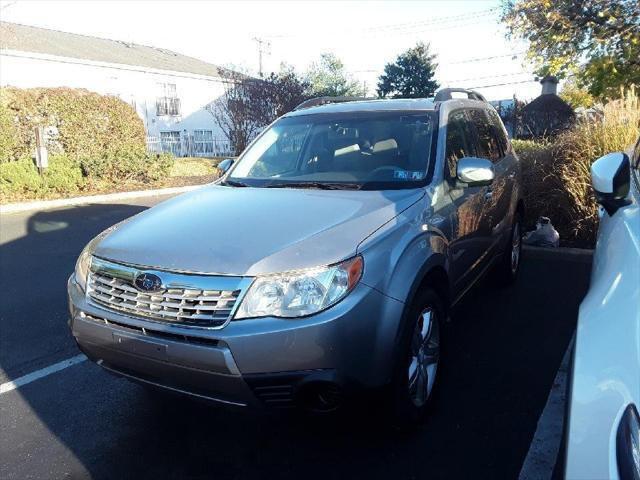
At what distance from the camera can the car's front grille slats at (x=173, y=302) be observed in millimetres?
2291

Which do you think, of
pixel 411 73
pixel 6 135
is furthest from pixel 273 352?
pixel 411 73

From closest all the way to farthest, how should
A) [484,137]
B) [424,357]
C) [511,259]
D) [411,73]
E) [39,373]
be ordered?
1. [424,357]
2. [39,373]
3. [484,137]
4. [511,259]
5. [411,73]

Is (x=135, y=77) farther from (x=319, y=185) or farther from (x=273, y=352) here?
(x=273, y=352)

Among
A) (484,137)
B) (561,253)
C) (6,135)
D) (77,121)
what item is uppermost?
(77,121)

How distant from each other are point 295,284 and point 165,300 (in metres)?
0.62

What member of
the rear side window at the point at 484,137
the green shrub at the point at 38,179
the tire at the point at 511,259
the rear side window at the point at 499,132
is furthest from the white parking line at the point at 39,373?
the green shrub at the point at 38,179

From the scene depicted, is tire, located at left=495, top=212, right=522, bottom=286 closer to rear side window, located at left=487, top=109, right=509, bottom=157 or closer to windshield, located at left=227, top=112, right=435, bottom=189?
rear side window, located at left=487, top=109, right=509, bottom=157

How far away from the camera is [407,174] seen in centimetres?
338

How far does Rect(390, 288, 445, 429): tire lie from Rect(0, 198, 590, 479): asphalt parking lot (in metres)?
0.15

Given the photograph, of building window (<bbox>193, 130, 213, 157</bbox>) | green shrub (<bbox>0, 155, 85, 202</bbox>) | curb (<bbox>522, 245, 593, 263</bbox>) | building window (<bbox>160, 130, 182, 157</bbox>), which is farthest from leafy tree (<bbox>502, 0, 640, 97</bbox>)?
building window (<bbox>193, 130, 213, 157</bbox>)

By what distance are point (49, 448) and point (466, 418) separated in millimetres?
2340

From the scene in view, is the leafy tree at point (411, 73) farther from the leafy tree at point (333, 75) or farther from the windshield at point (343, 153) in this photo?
the windshield at point (343, 153)

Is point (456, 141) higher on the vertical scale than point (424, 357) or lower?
higher

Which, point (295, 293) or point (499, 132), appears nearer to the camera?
point (295, 293)
